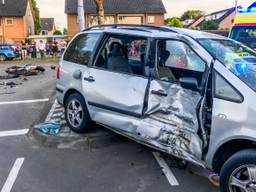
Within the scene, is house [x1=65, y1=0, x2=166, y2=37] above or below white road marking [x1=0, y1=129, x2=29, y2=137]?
above

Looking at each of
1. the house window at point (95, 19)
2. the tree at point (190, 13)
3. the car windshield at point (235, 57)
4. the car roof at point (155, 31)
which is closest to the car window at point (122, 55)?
the car roof at point (155, 31)

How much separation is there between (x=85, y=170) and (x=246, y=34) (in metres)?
6.84

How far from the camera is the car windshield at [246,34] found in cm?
956

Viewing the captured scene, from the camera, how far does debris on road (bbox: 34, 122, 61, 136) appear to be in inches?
240

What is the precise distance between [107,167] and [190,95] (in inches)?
64.4

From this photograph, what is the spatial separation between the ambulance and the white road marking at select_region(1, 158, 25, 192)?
23.1 ft

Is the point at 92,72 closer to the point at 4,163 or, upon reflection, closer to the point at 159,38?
the point at 159,38

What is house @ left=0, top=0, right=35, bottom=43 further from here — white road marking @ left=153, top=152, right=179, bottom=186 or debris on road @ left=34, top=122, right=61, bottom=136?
white road marking @ left=153, top=152, right=179, bottom=186

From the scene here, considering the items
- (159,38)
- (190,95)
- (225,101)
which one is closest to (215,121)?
(225,101)

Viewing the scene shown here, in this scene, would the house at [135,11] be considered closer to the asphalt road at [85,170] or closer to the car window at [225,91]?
the asphalt road at [85,170]

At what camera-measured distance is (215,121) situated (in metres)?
3.64

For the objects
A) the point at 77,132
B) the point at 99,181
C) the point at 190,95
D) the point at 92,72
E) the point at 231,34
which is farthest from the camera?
the point at 231,34

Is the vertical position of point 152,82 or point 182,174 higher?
point 152,82

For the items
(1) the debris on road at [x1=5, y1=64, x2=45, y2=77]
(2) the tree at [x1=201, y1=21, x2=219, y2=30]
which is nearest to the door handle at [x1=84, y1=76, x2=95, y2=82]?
(1) the debris on road at [x1=5, y1=64, x2=45, y2=77]
